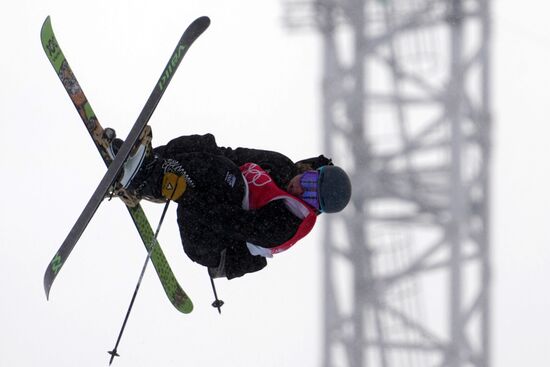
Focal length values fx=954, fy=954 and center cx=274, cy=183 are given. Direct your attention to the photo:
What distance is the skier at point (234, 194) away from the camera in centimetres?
408

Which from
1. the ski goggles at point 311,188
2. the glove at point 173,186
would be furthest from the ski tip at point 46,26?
the ski goggles at point 311,188

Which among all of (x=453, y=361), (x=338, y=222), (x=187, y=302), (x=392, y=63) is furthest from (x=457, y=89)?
(x=187, y=302)

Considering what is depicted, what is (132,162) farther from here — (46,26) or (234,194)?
(46,26)

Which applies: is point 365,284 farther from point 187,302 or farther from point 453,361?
point 187,302

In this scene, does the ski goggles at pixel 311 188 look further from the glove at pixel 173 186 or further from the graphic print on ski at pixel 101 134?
the graphic print on ski at pixel 101 134

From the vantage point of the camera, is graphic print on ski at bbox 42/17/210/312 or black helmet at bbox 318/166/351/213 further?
black helmet at bbox 318/166/351/213

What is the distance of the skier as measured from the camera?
4.08 metres

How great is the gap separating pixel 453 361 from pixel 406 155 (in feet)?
5.31

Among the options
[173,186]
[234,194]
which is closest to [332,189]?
[234,194]

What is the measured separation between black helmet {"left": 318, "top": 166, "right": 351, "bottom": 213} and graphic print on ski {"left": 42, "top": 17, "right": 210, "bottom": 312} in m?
0.79

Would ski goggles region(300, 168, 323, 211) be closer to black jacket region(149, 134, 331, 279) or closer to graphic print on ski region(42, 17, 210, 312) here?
black jacket region(149, 134, 331, 279)

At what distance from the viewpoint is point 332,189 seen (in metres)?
4.27

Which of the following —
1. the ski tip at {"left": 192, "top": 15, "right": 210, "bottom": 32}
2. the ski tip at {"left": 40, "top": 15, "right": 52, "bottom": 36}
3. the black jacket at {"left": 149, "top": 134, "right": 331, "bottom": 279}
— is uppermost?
the ski tip at {"left": 40, "top": 15, "right": 52, "bottom": 36}

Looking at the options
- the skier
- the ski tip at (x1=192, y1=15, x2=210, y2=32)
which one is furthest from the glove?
the ski tip at (x1=192, y1=15, x2=210, y2=32)
